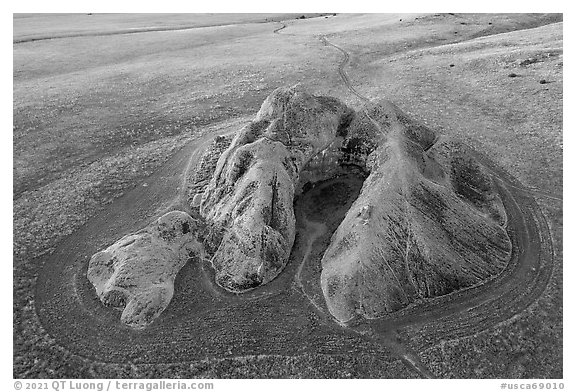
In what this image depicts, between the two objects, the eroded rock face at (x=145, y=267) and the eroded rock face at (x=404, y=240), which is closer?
the eroded rock face at (x=404, y=240)

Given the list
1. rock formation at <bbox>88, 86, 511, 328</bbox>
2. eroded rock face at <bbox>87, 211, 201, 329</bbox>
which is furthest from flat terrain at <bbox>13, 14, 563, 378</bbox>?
rock formation at <bbox>88, 86, 511, 328</bbox>

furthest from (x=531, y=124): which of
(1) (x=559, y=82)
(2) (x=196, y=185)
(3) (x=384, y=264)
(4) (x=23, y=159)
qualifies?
(4) (x=23, y=159)

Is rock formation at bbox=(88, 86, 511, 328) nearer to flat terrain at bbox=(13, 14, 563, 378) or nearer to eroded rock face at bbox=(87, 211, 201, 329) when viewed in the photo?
eroded rock face at bbox=(87, 211, 201, 329)

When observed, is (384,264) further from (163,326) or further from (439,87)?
(439,87)

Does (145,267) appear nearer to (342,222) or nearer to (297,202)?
(297,202)

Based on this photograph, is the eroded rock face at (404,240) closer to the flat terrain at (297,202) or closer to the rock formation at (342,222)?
the rock formation at (342,222)

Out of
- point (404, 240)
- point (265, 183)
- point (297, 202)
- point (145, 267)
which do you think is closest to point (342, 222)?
point (404, 240)

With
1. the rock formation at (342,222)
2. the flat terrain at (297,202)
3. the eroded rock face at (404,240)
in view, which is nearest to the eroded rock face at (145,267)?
the rock formation at (342,222)

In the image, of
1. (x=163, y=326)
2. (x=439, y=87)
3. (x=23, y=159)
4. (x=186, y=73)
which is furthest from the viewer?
(x=186, y=73)
